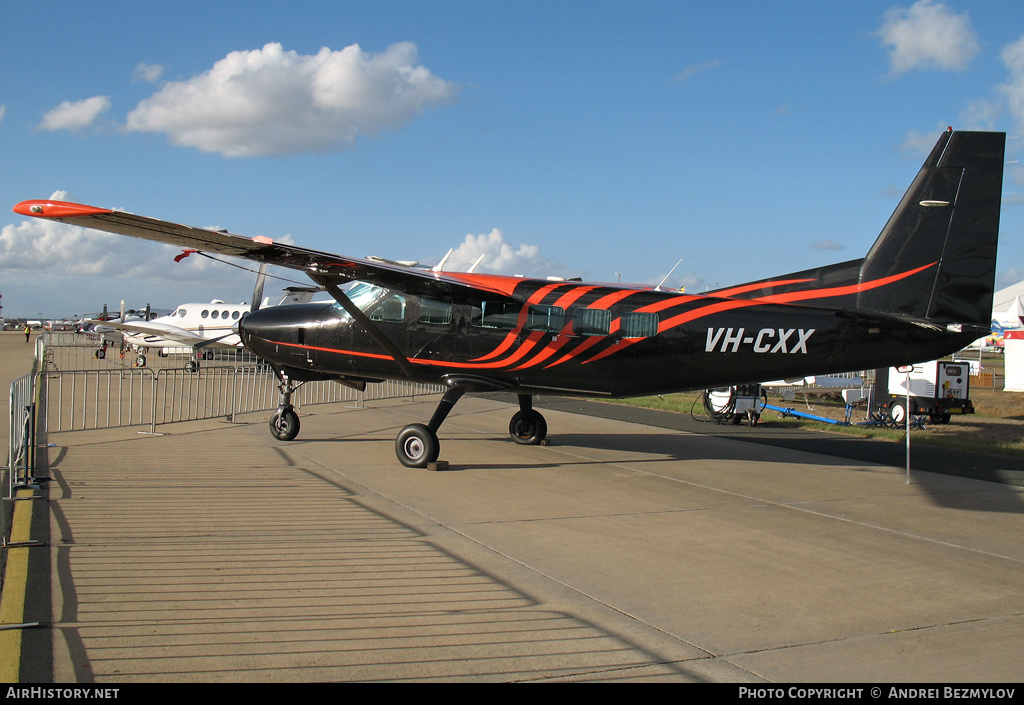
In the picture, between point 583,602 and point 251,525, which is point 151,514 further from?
point 583,602

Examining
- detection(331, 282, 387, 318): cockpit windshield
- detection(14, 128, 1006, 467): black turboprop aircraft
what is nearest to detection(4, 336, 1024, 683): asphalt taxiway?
detection(14, 128, 1006, 467): black turboprop aircraft

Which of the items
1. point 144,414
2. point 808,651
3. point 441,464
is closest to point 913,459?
point 441,464

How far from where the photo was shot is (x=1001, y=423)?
19609 millimetres

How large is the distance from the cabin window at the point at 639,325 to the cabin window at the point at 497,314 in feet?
5.25

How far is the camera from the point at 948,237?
9.14 meters

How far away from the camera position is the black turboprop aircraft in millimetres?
9039

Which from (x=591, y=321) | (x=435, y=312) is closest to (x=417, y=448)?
(x=435, y=312)

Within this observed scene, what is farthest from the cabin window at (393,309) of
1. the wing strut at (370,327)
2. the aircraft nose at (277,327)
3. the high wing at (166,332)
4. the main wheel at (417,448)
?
the high wing at (166,332)

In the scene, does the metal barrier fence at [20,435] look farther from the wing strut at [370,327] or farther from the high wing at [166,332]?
the high wing at [166,332]

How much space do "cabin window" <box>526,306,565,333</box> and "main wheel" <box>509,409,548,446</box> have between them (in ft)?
9.18

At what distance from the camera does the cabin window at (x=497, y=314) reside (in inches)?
424

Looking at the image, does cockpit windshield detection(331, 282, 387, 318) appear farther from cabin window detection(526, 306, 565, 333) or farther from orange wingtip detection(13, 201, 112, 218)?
orange wingtip detection(13, 201, 112, 218)

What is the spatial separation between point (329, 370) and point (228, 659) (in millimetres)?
8375

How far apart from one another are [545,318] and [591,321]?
0.69m
